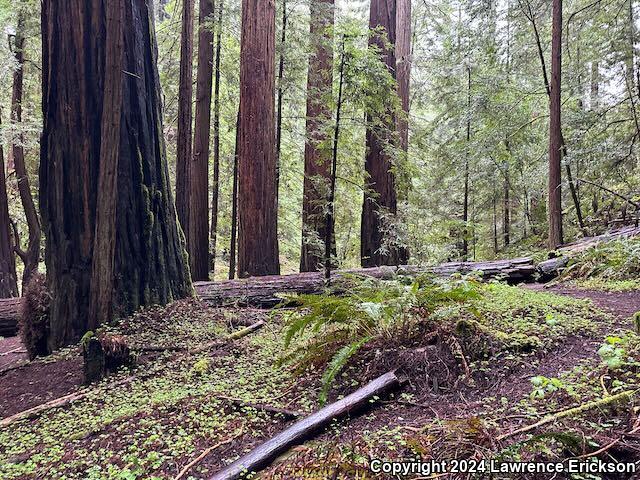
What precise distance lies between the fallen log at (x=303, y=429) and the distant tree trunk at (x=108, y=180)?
3199 mm

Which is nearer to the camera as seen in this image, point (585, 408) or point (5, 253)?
point (585, 408)

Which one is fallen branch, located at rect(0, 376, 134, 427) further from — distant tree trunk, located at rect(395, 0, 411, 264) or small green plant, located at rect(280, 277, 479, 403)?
distant tree trunk, located at rect(395, 0, 411, 264)

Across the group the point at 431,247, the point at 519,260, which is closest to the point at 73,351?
the point at 431,247

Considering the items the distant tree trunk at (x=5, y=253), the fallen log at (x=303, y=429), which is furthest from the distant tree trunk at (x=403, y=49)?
the distant tree trunk at (x=5, y=253)

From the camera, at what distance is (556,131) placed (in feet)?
26.1

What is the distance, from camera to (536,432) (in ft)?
5.83

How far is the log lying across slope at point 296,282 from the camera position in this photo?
610cm

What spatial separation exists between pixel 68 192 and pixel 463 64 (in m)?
10.5

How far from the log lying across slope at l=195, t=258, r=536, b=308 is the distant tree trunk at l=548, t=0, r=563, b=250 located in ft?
4.82

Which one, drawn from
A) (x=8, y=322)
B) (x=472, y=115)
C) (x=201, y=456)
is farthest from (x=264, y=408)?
(x=472, y=115)

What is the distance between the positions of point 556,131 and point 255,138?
5.82 metres

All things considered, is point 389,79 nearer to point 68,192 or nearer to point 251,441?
point 68,192

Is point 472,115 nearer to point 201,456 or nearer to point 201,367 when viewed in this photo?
point 201,367

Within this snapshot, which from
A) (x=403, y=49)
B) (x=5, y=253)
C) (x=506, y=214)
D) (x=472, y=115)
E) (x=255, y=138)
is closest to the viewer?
(x=255, y=138)
